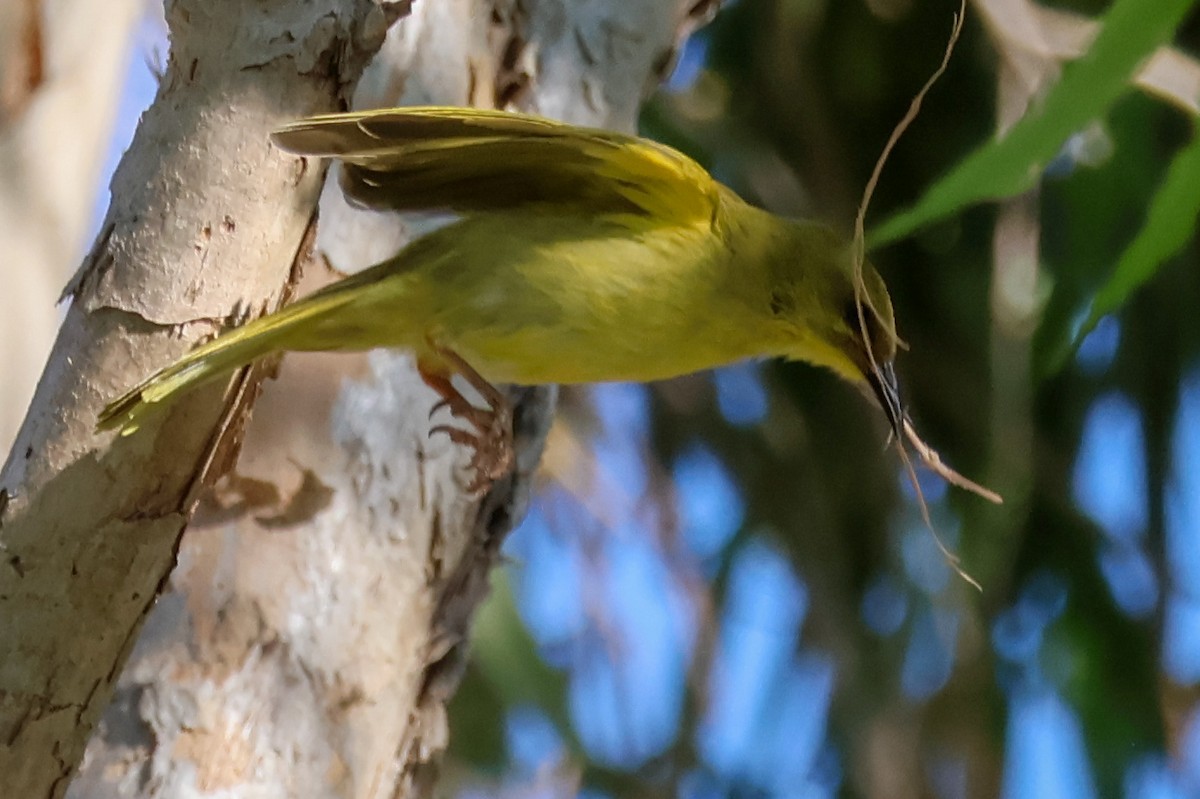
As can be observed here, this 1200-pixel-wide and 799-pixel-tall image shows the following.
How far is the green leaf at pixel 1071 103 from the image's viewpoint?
536 mm

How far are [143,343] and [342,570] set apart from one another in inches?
25.0

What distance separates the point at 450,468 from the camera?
167 centimetres

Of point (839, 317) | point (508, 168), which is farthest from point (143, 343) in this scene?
point (839, 317)

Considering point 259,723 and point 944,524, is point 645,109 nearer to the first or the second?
point 944,524

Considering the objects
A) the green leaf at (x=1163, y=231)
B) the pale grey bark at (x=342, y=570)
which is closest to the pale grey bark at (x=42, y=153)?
the pale grey bark at (x=342, y=570)

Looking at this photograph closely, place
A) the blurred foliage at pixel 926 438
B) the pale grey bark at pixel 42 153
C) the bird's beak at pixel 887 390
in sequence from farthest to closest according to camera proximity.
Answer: the blurred foliage at pixel 926 438, the pale grey bark at pixel 42 153, the bird's beak at pixel 887 390

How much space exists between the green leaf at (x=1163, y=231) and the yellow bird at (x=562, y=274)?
51 cm

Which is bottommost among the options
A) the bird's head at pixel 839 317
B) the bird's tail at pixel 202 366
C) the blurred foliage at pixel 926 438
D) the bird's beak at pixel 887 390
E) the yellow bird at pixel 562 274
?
the blurred foliage at pixel 926 438

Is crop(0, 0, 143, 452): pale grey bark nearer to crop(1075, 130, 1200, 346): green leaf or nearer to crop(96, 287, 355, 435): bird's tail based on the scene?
crop(96, 287, 355, 435): bird's tail

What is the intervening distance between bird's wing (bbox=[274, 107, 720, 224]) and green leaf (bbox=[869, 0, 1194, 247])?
1.81 feet

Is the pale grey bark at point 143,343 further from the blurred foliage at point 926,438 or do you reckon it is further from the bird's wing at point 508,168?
the blurred foliage at point 926,438

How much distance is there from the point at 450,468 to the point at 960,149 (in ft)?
5.69

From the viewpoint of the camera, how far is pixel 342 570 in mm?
1562

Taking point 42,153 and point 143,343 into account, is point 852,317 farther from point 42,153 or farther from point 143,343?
point 42,153
